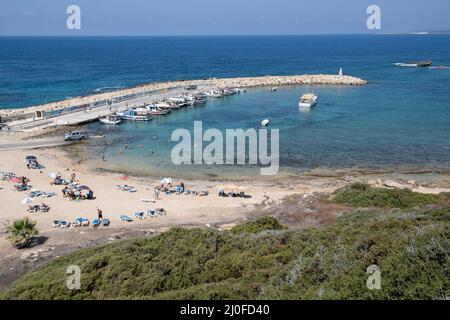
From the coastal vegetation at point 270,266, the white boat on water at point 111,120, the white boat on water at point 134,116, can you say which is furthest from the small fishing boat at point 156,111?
the coastal vegetation at point 270,266

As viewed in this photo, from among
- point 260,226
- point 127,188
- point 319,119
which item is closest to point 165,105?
point 319,119

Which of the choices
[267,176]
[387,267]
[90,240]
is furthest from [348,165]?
[387,267]

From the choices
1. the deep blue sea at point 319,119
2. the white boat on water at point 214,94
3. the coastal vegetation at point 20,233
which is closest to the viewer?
the coastal vegetation at point 20,233

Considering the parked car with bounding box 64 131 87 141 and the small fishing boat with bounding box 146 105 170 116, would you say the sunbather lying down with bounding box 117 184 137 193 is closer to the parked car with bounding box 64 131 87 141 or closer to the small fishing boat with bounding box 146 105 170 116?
the parked car with bounding box 64 131 87 141

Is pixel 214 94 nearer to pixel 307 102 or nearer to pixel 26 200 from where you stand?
pixel 307 102

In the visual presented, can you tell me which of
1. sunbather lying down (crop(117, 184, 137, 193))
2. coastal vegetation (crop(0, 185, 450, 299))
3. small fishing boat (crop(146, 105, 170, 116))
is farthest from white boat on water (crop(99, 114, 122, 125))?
coastal vegetation (crop(0, 185, 450, 299))

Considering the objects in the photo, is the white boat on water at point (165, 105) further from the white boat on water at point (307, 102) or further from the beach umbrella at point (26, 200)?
the beach umbrella at point (26, 200)

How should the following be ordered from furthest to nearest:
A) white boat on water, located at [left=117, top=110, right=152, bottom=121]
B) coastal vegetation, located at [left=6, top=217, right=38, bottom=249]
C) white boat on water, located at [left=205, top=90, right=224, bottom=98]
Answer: white boat on water, located at [left=205, top=90, right=224, bottom=98], white boat on water, located at [left=117, top=110, right=152, bottom=121], coastal vegetation, located at [left=6, top=217, right=38, bottom=249]
